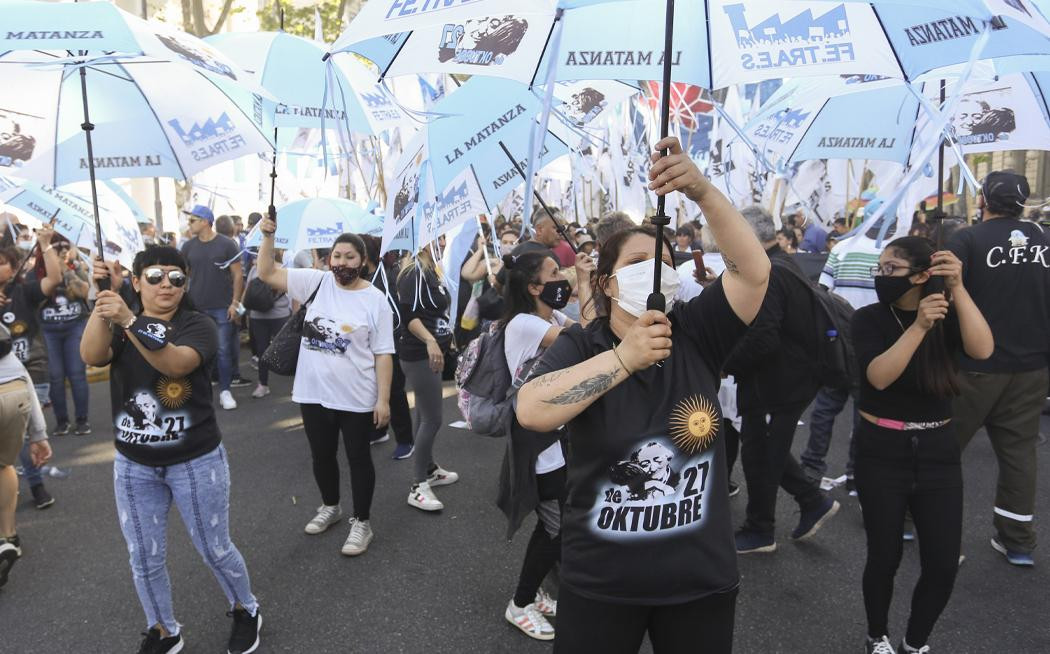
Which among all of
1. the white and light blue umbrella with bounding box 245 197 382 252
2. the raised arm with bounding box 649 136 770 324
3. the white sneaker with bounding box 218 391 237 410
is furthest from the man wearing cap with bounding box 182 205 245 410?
the raised arm with bounding box 649 136 770 324

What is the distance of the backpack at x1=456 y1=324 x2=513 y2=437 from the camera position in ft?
11.8

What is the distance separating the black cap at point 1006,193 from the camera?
391 cm

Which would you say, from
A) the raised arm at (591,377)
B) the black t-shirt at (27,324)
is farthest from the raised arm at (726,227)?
the black t-shirt at (27,324)

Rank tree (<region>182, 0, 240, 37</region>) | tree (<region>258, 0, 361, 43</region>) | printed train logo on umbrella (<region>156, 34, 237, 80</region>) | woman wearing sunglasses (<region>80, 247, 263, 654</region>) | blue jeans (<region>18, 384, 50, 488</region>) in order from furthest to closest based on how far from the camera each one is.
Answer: tree (<region>258, 0, 361, 43</region>), tree (<region>182, 0, 240, 37</region>), blue jeans (<region>18, 384, 50, 488</region>), printed train logo on umbrella (<region>156, 34, 237, 80</region>), woman wearing sunglasses (<region>80, 247, 263, 654</region>)

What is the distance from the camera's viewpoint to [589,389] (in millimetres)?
1914

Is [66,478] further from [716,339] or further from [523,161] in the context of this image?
[716,339]

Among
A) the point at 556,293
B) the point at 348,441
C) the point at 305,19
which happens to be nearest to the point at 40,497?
the point at 348,441

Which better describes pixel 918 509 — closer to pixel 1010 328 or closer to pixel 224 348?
pixel 1010 328

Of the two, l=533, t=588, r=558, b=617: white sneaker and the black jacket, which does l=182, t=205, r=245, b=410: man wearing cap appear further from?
the black jacket

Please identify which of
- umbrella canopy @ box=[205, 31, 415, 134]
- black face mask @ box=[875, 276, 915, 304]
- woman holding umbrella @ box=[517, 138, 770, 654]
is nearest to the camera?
woman holding umbrella @ box=[517, 138, 770, 654]

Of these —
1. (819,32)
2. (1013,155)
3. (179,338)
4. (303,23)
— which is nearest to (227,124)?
(179,338)

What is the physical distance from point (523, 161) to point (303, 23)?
1888cm

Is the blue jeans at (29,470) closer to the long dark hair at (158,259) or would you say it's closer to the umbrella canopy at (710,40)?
the long dark hair at (158,259)

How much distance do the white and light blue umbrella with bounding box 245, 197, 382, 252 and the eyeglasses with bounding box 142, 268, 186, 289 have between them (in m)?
3.24
